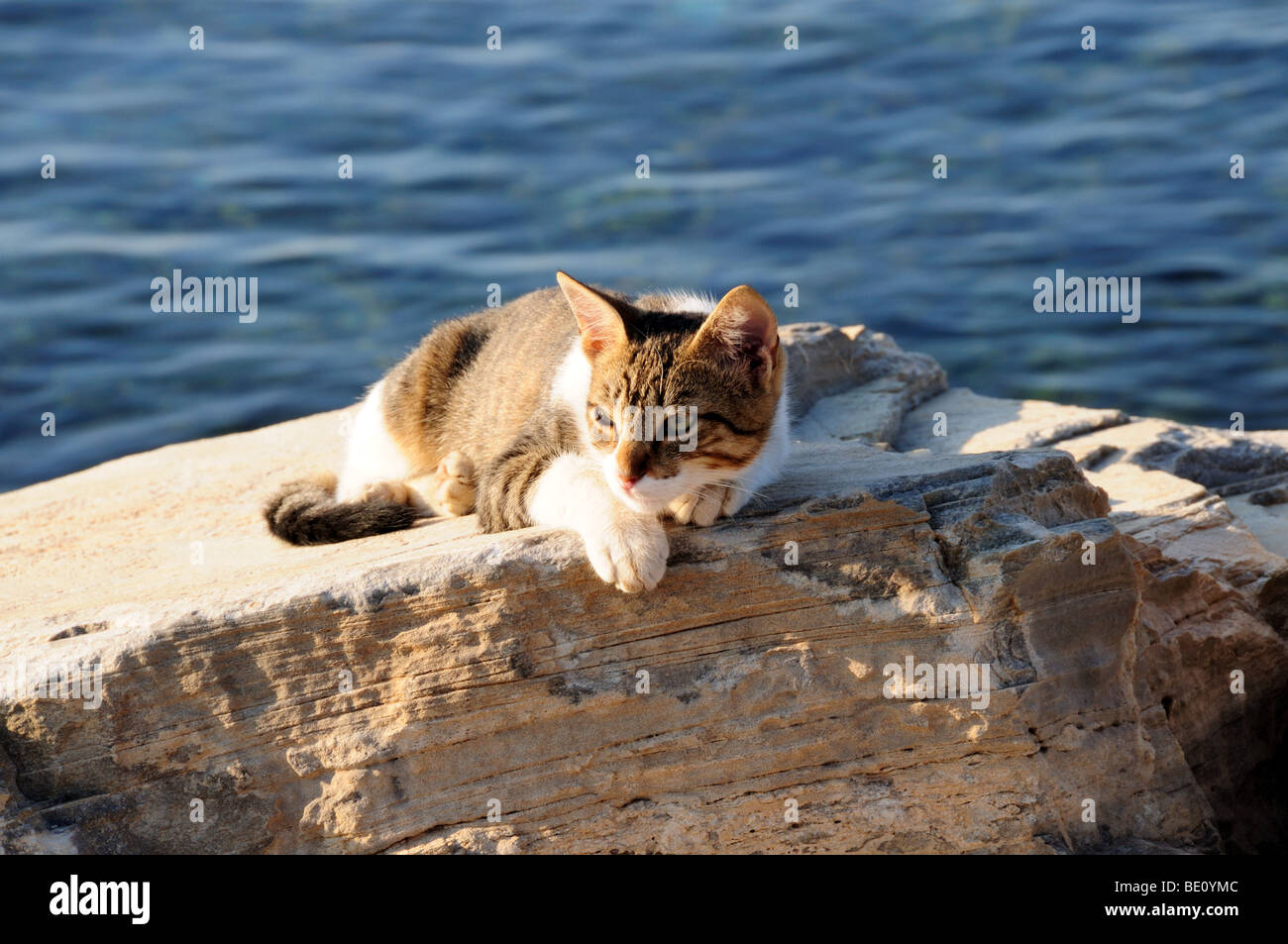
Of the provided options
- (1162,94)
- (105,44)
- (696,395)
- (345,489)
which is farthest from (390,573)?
(105,44)

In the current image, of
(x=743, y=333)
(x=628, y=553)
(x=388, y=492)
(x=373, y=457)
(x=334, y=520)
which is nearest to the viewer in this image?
(x=628, y=553)

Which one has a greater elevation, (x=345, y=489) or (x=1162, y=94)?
(x=1162, y=94)

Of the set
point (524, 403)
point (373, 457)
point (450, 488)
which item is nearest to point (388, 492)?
point (450, 488)

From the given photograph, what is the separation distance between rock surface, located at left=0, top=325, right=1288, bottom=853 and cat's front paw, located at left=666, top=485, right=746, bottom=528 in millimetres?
60

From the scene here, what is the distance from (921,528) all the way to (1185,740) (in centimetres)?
171

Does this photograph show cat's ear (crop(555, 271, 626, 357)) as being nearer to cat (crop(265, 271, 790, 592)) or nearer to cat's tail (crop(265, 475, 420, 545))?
cat (crop(265, 271, 790, 592))

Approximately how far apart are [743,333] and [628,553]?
0.80 metres

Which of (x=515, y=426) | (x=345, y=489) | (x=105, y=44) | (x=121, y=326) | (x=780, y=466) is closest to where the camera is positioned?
(x=780, y=466)

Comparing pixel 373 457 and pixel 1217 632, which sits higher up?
pixel 373 457

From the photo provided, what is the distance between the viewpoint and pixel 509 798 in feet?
14.3

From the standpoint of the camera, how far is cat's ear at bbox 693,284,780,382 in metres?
4.13

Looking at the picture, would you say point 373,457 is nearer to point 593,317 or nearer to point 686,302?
point 686,302

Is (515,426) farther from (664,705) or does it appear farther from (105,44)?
(105,44)

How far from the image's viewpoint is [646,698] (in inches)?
172
